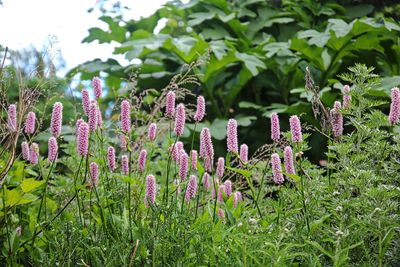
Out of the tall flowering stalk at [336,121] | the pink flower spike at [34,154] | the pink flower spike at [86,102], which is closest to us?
the pink flower spike at [86,102]

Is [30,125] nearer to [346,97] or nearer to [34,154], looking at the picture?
[34,154]

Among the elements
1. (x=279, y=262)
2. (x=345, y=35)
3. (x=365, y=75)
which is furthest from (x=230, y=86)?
(x=279, y=262)

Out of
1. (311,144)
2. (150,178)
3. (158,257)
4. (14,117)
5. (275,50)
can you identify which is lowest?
(311,144)

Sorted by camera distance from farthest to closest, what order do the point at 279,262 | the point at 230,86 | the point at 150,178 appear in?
the point at 230,86 → the point at 150,178 → the point at 279,262

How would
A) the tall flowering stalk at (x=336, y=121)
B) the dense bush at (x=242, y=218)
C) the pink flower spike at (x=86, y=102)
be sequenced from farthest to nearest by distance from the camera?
the tall flowering stalk at (x=336, y=121) → the pink flower spike at (x=86, y=102) → the dense bush at (x=242, y=218)

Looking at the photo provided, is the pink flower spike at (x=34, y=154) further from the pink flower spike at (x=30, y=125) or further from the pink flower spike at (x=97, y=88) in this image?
the pink flower spike at (x=97, y=88)

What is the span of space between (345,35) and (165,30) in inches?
90.1

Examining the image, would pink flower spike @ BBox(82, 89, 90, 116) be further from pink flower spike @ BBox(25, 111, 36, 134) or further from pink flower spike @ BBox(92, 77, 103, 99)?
pink flower spike @ BBox(25, 111, 36, 134)

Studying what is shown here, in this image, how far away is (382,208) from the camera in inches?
66.4

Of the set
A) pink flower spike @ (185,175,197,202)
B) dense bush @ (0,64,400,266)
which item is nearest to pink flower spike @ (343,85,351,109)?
dense bush @ (0,64,400,266)

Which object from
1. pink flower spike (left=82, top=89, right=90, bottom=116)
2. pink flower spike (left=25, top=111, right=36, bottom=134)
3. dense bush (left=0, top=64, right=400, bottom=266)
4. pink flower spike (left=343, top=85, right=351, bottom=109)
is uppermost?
pink flower spike (left=82, top=89, right=90, bottom=116)

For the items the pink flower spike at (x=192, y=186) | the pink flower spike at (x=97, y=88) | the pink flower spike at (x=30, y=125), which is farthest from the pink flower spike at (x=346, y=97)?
the pink flower spike at (x=30, y=125)

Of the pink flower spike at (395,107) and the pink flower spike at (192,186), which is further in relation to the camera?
the pink flower spike at (192,186)

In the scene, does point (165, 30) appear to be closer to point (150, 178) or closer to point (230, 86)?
point (230, 86)
